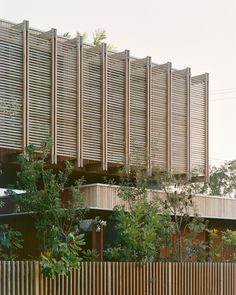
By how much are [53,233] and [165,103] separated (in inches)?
778

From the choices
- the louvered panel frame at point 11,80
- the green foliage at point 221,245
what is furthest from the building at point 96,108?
the green foliage at point 221,245

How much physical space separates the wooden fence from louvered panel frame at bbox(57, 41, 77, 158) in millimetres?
14800

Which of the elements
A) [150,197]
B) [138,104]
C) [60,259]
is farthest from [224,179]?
[60,259]

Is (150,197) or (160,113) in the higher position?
(160,113)

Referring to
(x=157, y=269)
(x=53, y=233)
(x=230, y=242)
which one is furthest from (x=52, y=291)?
(x=230, y=242)

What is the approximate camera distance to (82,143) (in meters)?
31.5

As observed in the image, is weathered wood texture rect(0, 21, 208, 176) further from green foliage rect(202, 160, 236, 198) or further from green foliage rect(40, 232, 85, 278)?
green foliage rect(202, 160, 236, 198)

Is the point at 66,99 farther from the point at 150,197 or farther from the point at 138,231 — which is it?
the point at 138,231

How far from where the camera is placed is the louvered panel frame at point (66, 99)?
3075 centimetres

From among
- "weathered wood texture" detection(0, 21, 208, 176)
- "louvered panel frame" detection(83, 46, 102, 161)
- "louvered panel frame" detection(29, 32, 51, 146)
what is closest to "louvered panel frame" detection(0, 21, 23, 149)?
"weathered wood texture" detection(0, 21, 208, 176)

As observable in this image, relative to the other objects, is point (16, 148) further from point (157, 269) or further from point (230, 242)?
point (157, 269)

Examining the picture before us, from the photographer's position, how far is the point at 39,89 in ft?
98.3

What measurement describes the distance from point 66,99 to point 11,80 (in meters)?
3.06

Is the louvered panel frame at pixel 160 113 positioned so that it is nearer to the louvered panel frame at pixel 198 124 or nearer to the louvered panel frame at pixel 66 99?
the louvered panel frame at pixel 198 124
